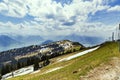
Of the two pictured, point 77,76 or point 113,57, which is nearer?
point 77,76

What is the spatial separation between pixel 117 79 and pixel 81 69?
677 centimetres

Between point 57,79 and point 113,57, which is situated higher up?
point 113,57

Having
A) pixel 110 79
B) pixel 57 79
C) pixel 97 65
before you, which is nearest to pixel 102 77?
pixel 110 79

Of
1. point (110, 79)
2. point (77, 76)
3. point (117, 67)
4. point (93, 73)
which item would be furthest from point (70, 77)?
point (117, 67)

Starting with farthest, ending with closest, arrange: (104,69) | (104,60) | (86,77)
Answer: (104,60), (104,69), (86,77)

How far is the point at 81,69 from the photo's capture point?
42781mm

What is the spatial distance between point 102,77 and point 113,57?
28.5ft

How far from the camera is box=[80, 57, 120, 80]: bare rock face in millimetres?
38844

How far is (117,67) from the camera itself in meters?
42.7

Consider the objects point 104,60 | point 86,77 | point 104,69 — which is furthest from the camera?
point 104,60

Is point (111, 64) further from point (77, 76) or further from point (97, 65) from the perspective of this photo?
point (77, 76)

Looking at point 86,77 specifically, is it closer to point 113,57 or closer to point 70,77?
point 70,77

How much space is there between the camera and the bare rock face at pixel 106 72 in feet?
127

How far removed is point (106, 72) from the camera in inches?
1599
